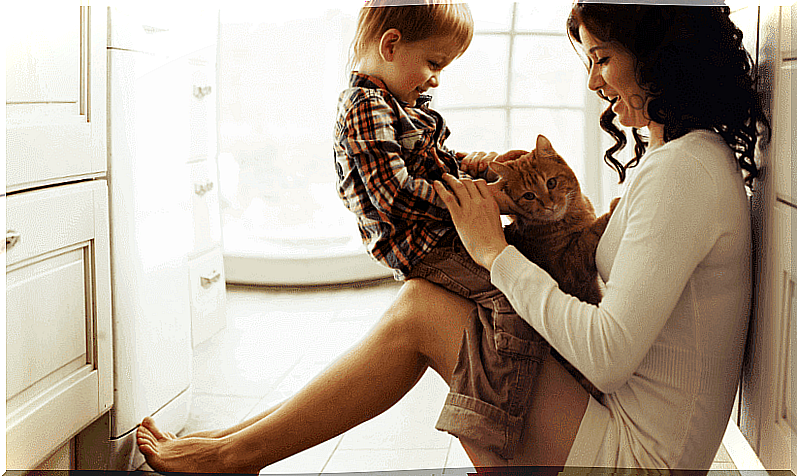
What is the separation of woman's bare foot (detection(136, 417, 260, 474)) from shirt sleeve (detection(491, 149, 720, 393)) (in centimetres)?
52

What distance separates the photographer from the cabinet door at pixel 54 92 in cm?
105

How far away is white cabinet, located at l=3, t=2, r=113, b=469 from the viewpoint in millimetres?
1051

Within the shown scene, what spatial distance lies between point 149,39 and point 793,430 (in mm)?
1115

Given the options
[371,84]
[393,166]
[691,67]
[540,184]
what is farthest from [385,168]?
[691,67]

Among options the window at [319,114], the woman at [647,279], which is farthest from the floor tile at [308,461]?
the window at [319,114]

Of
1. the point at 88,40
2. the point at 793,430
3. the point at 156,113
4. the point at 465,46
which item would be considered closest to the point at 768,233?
the point at 793,430

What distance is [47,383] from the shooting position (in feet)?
3.58

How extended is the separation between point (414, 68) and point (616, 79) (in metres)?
0.28

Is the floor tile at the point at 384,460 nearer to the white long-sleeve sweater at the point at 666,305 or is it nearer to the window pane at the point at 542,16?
the white long-sleeve sweater at the point at 666,305

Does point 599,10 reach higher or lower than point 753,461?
higher

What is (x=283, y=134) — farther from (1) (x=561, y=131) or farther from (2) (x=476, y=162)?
(1) (x=561, y=131)

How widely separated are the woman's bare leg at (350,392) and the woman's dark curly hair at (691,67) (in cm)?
39

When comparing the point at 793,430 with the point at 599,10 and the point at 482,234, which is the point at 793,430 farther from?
the point at 599,10

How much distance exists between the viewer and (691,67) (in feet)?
3.02
